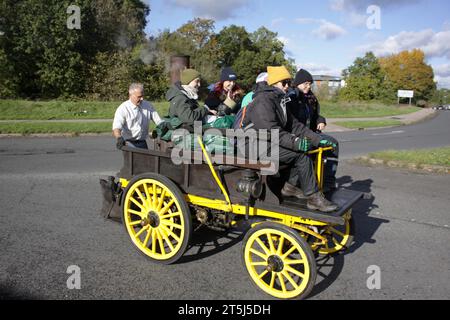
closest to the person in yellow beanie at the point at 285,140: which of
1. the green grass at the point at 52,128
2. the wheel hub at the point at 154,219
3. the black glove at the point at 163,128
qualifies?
the black glove at the point at 163,128

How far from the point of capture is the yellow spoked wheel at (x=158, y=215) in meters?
3.81

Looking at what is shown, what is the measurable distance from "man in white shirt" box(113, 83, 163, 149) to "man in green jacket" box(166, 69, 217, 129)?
3.57 feet

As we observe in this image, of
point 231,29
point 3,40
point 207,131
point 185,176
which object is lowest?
point 185,176

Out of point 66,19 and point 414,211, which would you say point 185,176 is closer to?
point 414,211

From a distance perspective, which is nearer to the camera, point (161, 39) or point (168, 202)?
point (168, 202)

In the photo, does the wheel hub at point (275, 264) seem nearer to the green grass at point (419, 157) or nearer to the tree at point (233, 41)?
the green grass at point (419, 157)

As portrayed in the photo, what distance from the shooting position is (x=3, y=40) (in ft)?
80.3

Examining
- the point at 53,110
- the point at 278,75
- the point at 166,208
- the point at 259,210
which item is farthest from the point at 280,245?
the point at 53,110

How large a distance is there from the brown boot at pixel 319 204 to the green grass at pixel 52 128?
39.1ft

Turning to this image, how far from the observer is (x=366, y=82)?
50.4 m

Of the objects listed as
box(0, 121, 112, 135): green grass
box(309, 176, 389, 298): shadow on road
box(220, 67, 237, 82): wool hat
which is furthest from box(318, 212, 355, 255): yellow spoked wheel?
box(0, 121, 112, 135): green grass

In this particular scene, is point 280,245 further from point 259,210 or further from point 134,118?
point 134,118
